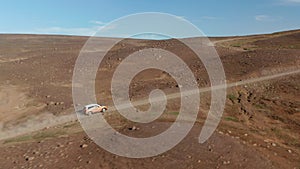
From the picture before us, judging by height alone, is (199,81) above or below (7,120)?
above

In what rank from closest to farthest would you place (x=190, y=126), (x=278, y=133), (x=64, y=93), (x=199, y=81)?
1. (x=190, y=126)
2. (x=278, y=133)
3. (x=64, y=93)
4. (x=199, y=81)

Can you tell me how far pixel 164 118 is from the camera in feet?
88.5

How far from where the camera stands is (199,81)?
42250mm

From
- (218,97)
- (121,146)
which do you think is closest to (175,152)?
(121,146)

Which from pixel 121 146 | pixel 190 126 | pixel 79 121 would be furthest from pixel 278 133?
pixel 79 121

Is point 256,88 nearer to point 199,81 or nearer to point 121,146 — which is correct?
point 199,81

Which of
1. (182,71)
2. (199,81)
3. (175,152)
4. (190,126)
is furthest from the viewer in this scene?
(182,71)

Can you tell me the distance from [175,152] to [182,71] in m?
29.7

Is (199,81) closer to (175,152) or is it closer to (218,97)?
(218,97)

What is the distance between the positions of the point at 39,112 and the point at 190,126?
1609 cm

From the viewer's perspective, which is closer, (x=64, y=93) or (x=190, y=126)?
(x=190, y=126)

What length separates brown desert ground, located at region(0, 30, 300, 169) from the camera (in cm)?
1955

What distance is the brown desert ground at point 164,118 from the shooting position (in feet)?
64.1

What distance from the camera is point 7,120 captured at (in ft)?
102
